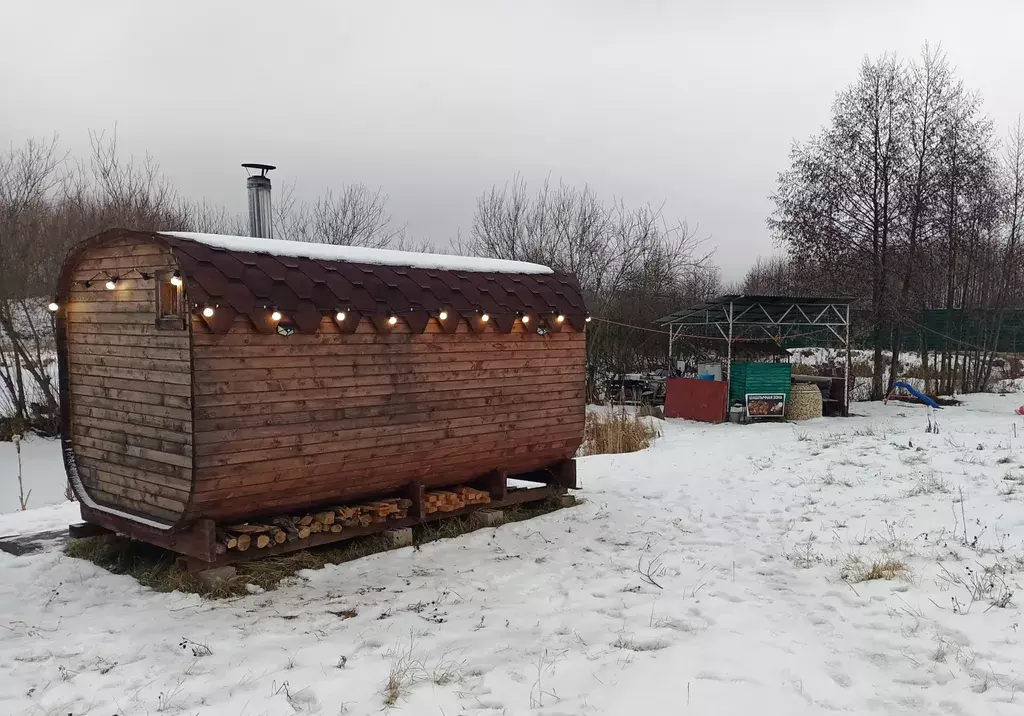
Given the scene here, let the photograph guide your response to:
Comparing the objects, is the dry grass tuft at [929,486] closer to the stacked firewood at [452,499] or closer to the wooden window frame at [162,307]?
the stacked firewood at [452,499]

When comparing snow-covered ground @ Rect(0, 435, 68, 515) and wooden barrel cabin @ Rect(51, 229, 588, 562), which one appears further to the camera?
snow-covered ground @ Rect(0, 435, 68, 515)

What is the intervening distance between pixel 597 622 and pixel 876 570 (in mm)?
2315

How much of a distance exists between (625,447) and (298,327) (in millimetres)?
7950

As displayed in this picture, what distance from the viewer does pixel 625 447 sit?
12391 mm

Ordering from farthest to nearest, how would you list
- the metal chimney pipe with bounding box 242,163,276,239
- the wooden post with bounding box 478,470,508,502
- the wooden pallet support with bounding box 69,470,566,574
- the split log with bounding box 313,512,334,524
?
1. the metal chimney pipe with bounding box 242,163,276,239
2. the wooden post with bounding box 478,470,508,502
3. the split log with bounding box 313,512,334,524
4. the wooden pallet support with bounding box 69,470,566,574

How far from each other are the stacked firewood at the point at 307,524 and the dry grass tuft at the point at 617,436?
20.6 ft

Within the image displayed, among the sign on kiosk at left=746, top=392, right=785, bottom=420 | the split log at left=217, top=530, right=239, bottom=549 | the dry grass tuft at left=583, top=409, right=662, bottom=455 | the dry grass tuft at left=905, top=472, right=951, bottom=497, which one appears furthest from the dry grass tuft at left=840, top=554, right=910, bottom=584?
the sign on kiosk at left=746, top=392, right=785, bottom=420

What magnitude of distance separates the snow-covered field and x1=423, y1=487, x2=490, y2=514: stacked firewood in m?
0.39

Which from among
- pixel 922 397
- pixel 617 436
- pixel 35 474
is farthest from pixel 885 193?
pixel 35 474

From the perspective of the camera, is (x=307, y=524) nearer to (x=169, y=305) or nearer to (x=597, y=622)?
(x=169, y=305)

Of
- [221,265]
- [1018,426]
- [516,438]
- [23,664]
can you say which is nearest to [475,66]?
[516,438]

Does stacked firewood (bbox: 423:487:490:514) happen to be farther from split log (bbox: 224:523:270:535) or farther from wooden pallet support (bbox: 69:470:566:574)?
split log (bbox: 224:523:270:535)

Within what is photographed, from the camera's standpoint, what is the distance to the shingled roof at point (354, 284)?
5.24 meters

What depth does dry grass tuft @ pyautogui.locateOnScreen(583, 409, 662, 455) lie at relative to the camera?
1238 cm
